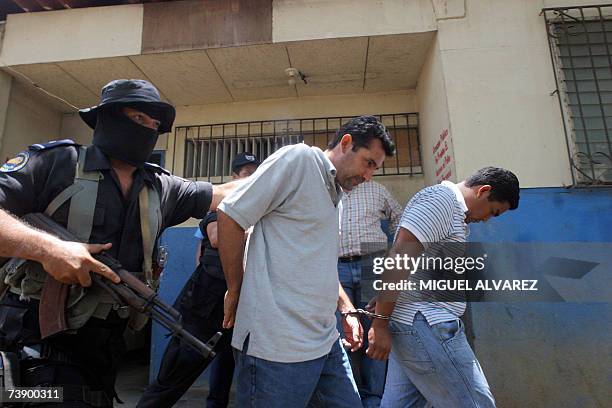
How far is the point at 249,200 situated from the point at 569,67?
3.67m

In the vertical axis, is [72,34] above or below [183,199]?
above

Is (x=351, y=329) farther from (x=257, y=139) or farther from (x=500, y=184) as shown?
(x=257, y=139)

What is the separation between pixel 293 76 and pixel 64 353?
11.8 feet

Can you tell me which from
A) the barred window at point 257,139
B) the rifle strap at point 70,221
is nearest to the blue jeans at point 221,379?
the rifle strap at point 70,221

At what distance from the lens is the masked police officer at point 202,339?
2.51 metres

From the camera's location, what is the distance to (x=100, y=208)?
1526 millimetres

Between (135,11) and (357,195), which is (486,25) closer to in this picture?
(357,195)

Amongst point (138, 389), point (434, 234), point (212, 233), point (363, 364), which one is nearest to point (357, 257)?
point (363, 364)

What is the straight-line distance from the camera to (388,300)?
191 centimetres

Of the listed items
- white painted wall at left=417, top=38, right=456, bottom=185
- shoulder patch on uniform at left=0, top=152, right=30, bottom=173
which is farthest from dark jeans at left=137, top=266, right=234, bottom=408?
white painted wall at left=417, top=38, right=456, bottom=185

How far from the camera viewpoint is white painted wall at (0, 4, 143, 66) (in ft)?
13.4

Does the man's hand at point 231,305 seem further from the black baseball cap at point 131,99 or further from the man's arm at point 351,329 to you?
the black baseball cap at point 131,99

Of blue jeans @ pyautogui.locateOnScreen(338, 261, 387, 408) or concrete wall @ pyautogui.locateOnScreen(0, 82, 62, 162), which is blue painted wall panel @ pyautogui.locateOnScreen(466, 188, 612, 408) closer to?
blue jeans @ pyautogui.locateOnScreen(338, 261, 387, 408)

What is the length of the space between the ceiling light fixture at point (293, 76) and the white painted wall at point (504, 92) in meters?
1.49
